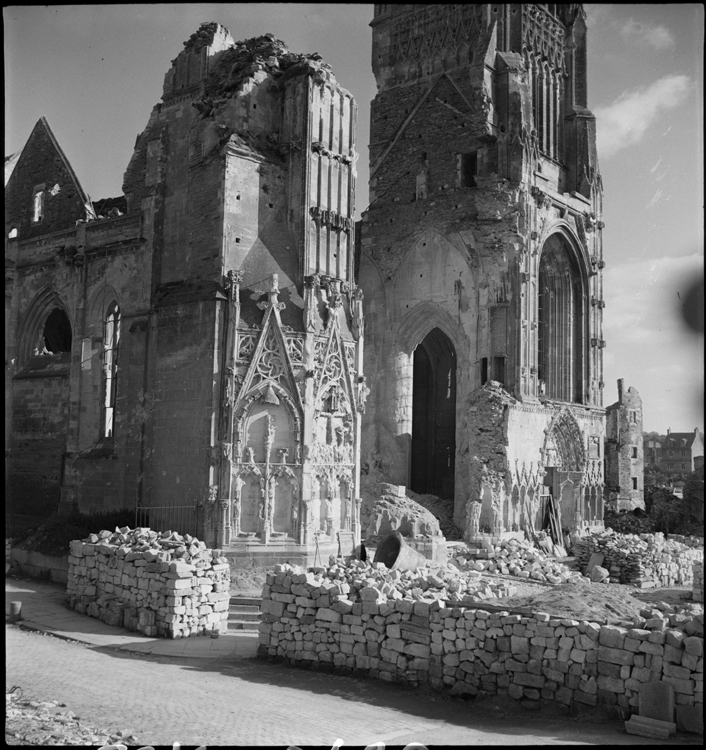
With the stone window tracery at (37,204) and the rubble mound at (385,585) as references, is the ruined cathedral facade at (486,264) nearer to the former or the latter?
the stone window tracery at (37,204)

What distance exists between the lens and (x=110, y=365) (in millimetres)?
19281

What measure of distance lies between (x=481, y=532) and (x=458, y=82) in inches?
527

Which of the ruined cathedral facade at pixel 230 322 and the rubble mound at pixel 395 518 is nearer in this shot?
the ruined cathedral facade at pixel 230 322

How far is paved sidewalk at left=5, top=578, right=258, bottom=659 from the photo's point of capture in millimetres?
11625

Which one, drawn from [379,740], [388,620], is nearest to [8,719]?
[379,740]

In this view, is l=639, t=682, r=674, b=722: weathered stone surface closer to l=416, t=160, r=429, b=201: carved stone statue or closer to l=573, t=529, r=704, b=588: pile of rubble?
l=573, t=529, r=704, b=588: pile of rubble

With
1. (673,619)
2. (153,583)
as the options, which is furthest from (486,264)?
(673,619)

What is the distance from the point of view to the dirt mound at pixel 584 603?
30.7 feet

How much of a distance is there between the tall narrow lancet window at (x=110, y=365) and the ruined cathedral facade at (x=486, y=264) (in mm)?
8695

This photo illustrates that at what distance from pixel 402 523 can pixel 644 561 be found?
550 centimetres

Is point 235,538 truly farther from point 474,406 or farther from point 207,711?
point 474,406

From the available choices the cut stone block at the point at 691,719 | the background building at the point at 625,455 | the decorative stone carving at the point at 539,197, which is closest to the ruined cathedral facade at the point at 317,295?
the decorative stone carving at the point at 539,197

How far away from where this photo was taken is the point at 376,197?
88.5ft

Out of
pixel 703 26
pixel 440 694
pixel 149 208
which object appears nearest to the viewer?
pixel 703 26
